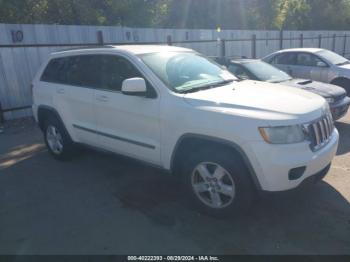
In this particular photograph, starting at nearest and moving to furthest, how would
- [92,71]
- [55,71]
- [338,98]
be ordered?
[92,71]
[55,71]
[338,98]

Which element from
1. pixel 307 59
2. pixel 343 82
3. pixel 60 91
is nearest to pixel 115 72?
pixel 60 91

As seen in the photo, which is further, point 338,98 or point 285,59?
point 285,59

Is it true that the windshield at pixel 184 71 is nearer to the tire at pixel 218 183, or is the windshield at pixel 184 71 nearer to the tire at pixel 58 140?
the tire at pixel 218 183

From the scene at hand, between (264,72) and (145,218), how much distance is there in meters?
4.73

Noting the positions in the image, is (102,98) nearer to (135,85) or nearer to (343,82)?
(135,85)

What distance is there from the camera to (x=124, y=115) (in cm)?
417

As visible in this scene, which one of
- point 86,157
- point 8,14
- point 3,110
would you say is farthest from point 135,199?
point 8,14

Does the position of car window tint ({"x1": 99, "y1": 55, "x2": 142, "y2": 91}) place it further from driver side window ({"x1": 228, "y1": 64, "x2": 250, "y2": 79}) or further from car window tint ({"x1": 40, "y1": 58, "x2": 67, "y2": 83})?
driver side window ({"x1": 228, "y1": 64, "x2": 250, "y2": 79})

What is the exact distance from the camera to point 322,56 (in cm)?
891

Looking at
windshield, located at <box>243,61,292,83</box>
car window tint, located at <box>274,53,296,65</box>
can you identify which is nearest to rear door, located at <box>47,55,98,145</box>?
windshield, located at <box>243,61,292,83</box>

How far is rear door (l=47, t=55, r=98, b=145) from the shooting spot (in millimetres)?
4719

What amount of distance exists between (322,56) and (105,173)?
6990 millimetres

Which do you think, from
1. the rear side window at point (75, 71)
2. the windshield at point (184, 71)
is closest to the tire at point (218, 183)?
the windshield at point (184, 71)

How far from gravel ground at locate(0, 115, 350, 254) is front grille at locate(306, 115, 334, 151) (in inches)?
24.8
